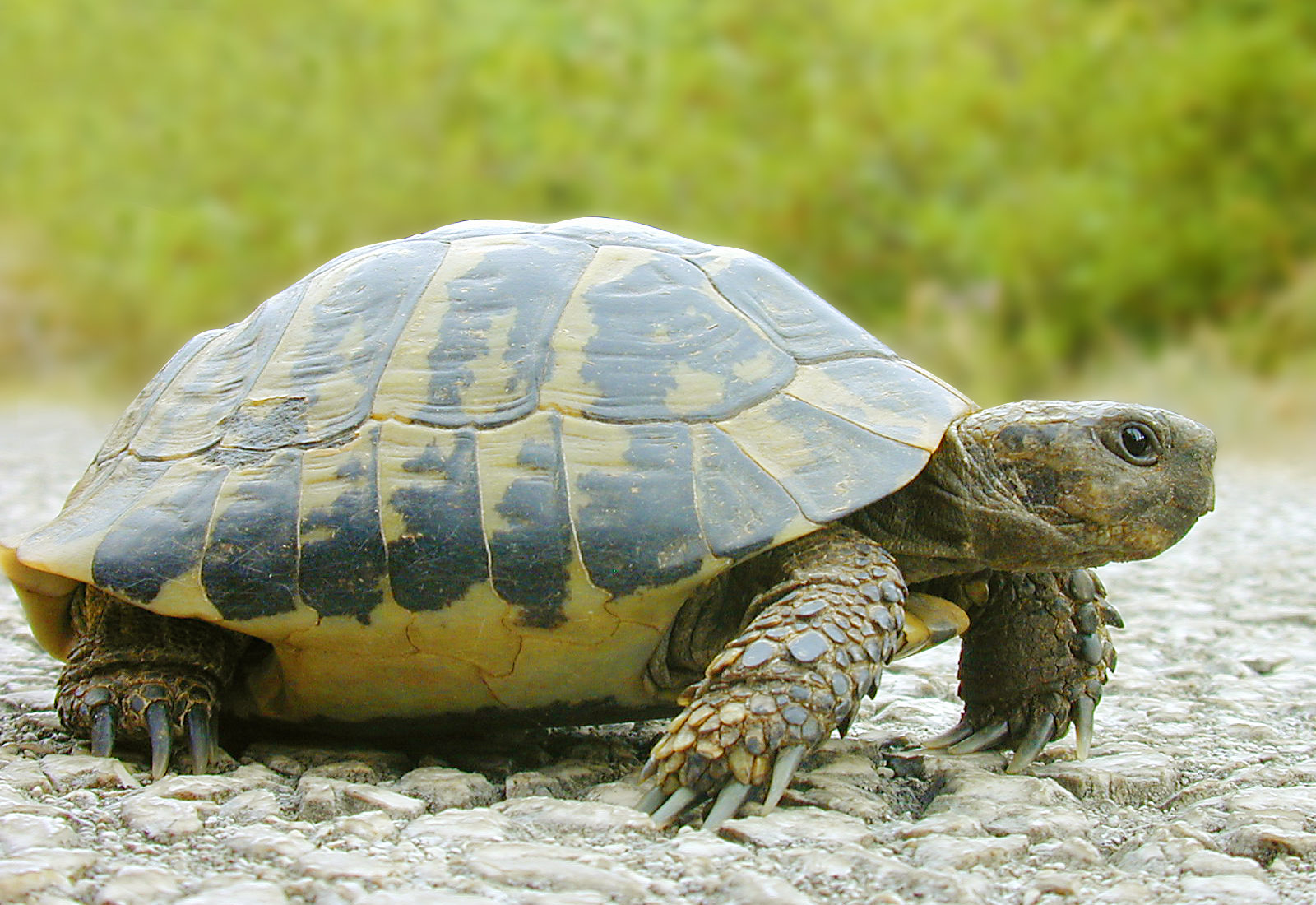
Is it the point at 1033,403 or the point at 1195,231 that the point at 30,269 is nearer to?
the point at 1195,231

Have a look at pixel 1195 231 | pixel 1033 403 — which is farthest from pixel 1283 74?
pixel 1033 403

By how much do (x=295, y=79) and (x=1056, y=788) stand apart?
16.2m

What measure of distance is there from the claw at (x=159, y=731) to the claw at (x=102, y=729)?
0.09 m

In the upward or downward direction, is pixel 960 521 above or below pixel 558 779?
above

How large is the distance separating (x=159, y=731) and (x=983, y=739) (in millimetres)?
1602

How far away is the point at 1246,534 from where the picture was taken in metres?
6.46

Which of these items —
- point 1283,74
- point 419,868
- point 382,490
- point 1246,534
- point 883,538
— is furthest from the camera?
point 1283,74

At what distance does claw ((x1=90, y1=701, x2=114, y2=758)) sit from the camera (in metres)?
2.56

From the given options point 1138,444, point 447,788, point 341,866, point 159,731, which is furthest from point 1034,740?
point 159,731

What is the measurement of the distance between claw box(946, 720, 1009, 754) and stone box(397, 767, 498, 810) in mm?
955

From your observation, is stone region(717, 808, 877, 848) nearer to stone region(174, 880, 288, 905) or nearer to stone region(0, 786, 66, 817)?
stone region(174, 880, 288, 905)

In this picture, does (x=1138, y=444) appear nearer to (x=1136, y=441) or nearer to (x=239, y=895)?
(x=1136, y=441)

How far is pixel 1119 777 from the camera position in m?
2.57

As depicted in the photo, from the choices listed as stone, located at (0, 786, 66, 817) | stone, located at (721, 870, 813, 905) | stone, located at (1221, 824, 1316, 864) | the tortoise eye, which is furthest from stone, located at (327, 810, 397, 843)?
the tortoise eye
